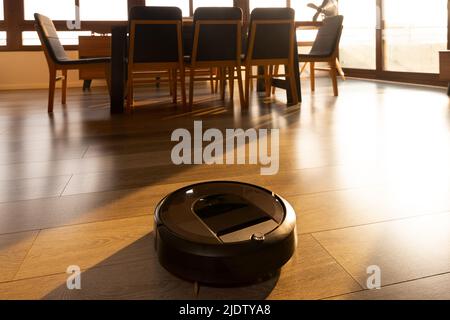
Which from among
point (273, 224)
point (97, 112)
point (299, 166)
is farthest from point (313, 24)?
point (273, 224)

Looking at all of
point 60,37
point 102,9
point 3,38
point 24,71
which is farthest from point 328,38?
point 3,38

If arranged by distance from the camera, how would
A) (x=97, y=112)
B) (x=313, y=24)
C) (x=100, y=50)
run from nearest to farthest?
(x=97, y=112)
(x=313, y=24)
(x=100, y=50)

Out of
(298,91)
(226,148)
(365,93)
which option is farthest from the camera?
(365,93)

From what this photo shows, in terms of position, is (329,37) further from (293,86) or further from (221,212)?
(221,212)

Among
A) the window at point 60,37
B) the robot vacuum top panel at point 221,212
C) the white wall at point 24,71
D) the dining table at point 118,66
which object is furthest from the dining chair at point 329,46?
the window at point 60,37

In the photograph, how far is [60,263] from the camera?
2.56 feet

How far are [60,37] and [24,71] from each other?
740 mm

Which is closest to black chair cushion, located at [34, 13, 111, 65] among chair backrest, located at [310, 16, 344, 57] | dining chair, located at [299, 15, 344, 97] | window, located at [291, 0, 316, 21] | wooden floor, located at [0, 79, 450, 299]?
wooden floor, located at [0, 79, 450, 299]

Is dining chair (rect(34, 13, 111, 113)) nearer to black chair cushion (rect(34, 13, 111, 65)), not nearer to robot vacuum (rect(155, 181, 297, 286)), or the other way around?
black chair cushion (rect(34, 13, 111, 65))

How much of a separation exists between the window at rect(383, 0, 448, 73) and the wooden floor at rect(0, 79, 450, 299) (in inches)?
103

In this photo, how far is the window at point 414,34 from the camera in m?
4.52

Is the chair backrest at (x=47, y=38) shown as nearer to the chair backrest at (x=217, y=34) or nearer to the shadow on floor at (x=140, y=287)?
the chair backrest at (x=217, y=34)

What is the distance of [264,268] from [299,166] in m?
0.81
